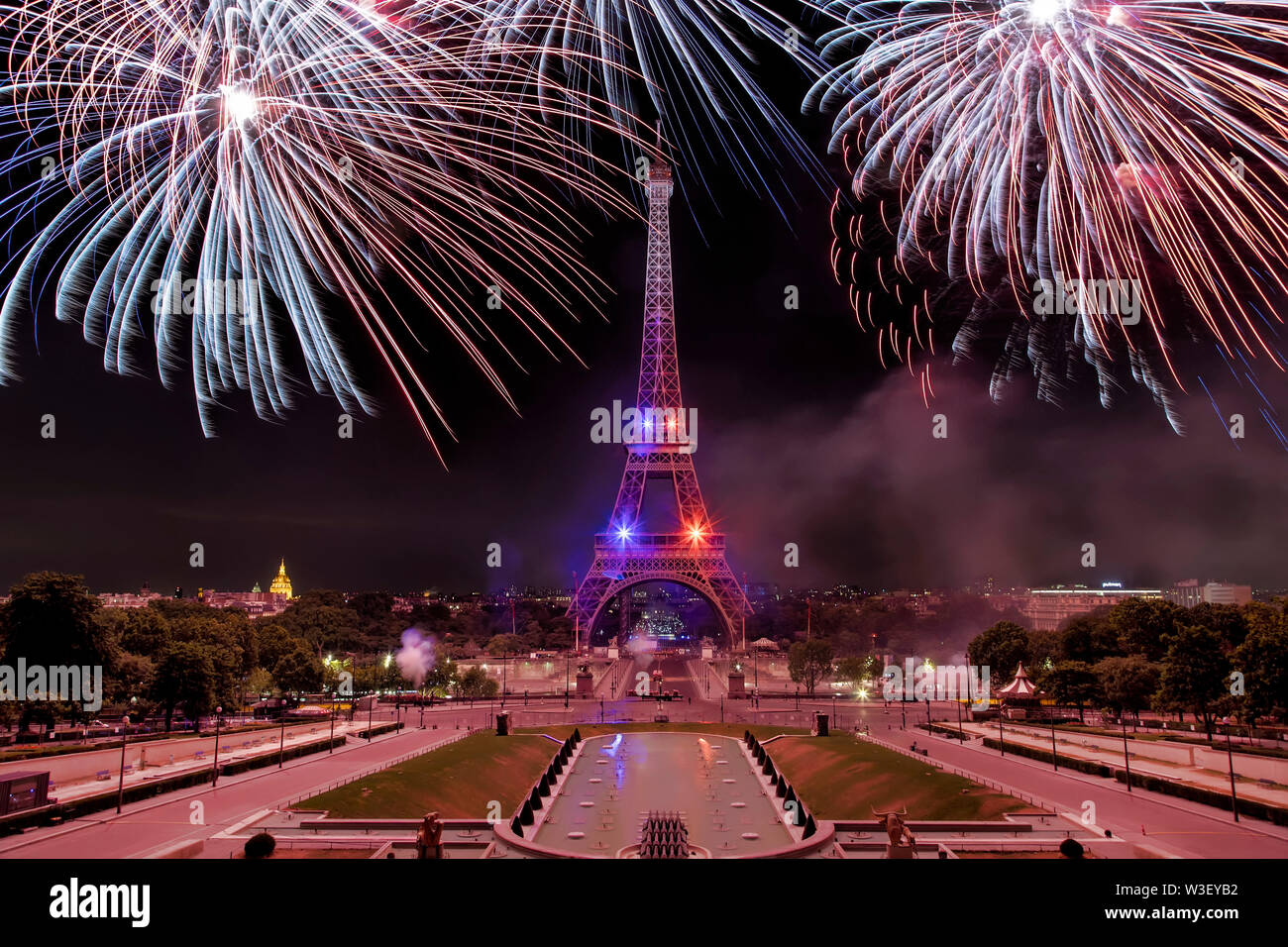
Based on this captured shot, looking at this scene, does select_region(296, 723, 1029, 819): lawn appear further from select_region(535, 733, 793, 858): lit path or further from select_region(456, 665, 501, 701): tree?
select_region(456, 665, 501, 701): tree

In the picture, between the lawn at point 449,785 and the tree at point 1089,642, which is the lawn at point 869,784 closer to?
the lawn at point 449,785

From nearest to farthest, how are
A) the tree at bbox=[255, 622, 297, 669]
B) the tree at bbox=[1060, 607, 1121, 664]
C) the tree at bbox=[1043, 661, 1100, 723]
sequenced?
the tree at bbox=[1043, 661, 1100, 723]
the tree at bbox=[1060, 607, 1121, 664]
the tree at bbox=[255, 622, 297, 669]

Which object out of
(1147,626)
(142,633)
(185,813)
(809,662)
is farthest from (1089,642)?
(142,633)

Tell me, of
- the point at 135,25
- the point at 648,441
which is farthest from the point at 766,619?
the point at 135,25

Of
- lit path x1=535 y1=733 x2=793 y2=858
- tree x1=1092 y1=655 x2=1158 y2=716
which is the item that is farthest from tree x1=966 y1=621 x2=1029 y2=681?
lit path x1=535 y1=733 x2=793 y2=858

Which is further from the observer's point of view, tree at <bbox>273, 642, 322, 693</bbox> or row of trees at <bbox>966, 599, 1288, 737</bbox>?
tree at <bbox>273, 642, 322, 693</bbox>

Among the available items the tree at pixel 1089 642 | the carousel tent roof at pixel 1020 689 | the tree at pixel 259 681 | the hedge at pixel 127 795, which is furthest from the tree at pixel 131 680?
the tree at pixel 1089 642
